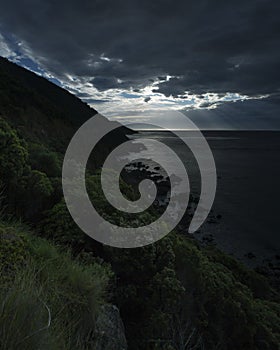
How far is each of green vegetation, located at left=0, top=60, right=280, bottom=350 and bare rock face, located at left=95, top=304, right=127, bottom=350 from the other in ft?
0.34

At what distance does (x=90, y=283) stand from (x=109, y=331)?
2.16 ft

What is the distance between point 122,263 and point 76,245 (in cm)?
106

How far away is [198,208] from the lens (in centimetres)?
3431

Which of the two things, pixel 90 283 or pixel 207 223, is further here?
pixel 207 223

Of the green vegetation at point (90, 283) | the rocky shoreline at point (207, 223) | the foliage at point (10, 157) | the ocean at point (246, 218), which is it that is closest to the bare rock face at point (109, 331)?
the green vegetation at point (90, 283)

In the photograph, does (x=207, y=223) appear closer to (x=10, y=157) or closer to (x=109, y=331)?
(x=10, y=157)

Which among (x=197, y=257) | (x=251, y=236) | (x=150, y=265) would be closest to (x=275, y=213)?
(x=251, y=236)

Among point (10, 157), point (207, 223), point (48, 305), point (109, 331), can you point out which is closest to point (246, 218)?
point (207, 223)

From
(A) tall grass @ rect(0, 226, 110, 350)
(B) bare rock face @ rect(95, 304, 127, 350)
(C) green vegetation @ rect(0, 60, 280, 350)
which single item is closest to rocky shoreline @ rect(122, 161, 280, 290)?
(C) green vegetation @ rect(0, 60, 280, 350)

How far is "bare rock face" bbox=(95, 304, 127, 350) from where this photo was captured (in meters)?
3.19

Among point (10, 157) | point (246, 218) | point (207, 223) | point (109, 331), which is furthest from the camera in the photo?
point (246, 218)

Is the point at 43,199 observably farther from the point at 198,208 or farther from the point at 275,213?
the point at 275,213

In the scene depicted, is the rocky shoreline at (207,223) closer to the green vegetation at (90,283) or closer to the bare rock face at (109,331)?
the green vegetation at (90,283)

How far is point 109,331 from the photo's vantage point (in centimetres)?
340
